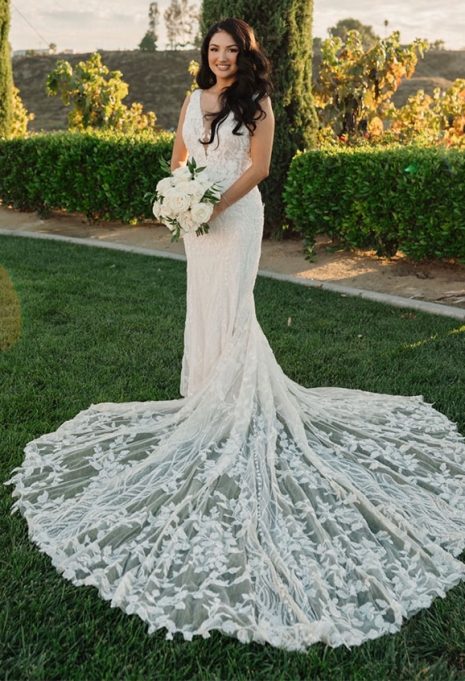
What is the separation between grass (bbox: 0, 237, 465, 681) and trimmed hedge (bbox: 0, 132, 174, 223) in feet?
5.07

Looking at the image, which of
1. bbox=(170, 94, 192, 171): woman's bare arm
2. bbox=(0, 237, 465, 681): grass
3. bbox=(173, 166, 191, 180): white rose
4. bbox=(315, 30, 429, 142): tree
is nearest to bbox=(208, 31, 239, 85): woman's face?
bbox=(170, 94, 192, 171): woman's bare arm

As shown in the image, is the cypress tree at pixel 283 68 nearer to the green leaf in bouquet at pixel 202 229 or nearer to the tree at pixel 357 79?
the tree at pixel 357 79

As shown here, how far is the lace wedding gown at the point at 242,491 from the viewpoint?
9.00ft

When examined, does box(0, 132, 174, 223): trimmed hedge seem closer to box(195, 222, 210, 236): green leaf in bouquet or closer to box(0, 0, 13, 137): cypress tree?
box(0, 0, 13, 137): cypress tree

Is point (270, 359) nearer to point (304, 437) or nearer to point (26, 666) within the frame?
point (304, 437)

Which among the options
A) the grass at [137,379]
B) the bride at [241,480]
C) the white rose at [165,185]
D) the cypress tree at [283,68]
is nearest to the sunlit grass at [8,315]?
the grass at [137,379]

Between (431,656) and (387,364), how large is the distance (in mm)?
3152

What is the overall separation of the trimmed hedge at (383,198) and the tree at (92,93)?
611 cm

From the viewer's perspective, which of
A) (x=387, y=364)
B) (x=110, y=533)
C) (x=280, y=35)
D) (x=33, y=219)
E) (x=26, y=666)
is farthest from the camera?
(x=33, y=219)

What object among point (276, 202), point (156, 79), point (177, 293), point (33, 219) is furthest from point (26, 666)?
point (156, 79)

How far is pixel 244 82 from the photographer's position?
12.1ft

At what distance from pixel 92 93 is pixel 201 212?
1171 centimetres

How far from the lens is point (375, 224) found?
27.4 ft

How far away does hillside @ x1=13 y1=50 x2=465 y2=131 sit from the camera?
44.4 m
